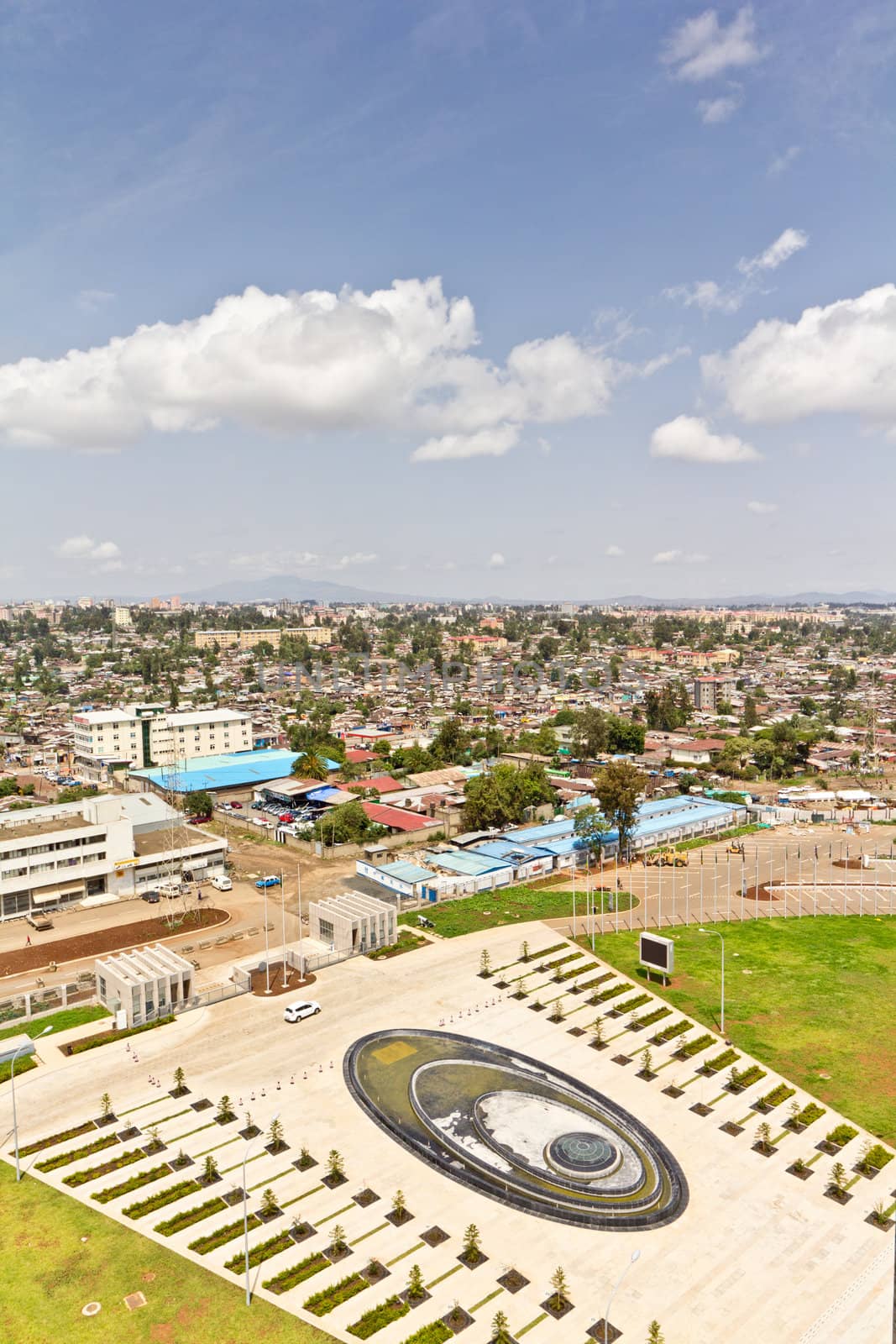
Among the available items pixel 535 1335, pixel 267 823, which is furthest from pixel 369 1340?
pixel 267 823

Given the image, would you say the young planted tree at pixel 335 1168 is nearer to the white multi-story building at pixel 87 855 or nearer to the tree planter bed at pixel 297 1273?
the tree planter bed at pixel 297 1273

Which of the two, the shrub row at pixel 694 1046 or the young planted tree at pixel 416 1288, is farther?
the shrub row at pixel 694 1046

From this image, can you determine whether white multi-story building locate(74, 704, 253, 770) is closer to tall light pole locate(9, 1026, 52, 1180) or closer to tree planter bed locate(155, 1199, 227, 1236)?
tall light pole locate(9, 1026, 52, 1180)

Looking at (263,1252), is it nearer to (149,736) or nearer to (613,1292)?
(613,1292)

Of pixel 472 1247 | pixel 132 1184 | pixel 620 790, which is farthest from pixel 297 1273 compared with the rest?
pixel 620 790

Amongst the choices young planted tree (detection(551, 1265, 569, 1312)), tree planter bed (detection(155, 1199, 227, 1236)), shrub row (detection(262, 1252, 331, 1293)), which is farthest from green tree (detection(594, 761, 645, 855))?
shrub row (detection(262, 1252, 331, 1293))

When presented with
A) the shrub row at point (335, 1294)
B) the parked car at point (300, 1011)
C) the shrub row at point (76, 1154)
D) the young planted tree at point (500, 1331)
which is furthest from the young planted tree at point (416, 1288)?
the parked car at point (300, 1011)
